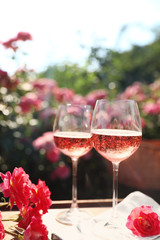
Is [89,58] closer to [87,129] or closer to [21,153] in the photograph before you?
[21,153]

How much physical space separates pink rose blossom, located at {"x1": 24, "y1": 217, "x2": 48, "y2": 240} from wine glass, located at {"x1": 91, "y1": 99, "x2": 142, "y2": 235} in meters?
0.30

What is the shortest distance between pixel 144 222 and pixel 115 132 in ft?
1.07

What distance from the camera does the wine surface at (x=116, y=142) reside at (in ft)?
3.35

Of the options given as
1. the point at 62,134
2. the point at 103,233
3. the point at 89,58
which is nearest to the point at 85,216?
the point at 103,233

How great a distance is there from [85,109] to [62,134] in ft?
0.51

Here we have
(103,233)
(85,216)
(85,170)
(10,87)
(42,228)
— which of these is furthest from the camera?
(85,170)

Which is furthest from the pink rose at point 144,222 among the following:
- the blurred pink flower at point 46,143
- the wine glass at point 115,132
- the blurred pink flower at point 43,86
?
the blurred pink flower at point 43,86

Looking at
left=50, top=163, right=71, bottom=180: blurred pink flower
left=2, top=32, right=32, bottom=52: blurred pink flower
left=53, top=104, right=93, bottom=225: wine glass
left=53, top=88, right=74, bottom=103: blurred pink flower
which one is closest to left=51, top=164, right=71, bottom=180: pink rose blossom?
left=50, top=163, right=71, bottom=180: blurred pink flower

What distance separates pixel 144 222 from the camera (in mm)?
921

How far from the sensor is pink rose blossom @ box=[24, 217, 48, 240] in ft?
2.52

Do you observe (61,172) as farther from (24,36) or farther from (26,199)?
(26,199)

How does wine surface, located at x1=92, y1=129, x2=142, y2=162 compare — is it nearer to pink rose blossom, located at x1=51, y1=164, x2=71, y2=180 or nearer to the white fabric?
the white fabric

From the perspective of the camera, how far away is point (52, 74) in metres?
7.32

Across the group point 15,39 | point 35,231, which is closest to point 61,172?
point 15,39
